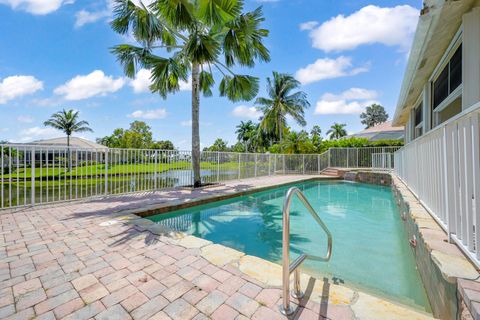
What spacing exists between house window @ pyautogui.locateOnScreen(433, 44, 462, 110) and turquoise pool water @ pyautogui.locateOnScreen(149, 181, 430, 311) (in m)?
3.01

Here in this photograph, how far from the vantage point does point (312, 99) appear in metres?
21.3

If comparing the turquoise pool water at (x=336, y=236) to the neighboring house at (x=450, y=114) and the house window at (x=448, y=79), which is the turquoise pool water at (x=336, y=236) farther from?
the house window at (x=448, y=79)

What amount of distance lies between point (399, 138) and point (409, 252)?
16561 mm

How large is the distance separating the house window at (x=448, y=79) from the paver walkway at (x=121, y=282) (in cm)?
448

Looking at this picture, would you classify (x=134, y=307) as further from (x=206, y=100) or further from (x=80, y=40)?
(x=80, y=40)

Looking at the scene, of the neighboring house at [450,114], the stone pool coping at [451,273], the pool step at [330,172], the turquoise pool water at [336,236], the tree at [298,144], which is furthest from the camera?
the tree at [298,144]

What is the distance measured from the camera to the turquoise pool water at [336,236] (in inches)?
117

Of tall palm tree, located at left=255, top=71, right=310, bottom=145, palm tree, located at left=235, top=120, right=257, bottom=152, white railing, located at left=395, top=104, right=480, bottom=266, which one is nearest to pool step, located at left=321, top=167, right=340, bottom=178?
tall palm tree, located at left=255, top=71, right=310, bottom=145

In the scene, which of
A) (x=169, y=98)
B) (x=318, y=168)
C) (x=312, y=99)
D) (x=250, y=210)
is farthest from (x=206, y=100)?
(x=312, y=99)

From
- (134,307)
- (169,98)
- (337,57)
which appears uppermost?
(337,57)

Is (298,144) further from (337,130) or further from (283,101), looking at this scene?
(337,130)

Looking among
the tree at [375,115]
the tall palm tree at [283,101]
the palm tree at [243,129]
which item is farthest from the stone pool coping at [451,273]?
the tree at [375,115]

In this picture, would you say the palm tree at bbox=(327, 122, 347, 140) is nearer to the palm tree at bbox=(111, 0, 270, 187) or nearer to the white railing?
the palm tree at bbox=(111, 0, 270, 187)

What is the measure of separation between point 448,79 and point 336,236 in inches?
151
